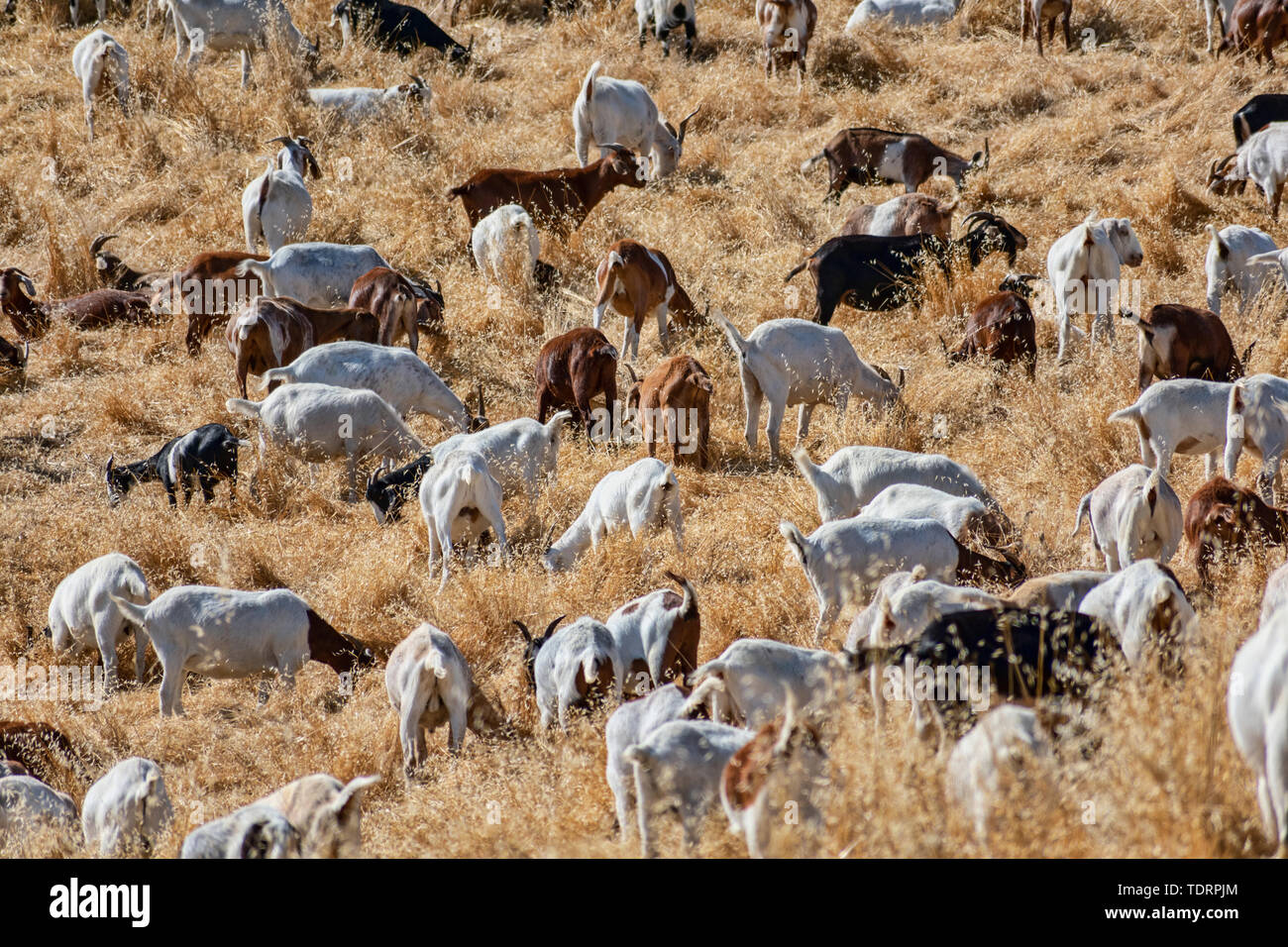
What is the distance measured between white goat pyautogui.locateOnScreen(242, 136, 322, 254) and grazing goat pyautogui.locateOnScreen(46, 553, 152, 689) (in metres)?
5.85

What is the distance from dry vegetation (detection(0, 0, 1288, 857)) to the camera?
15.9ft

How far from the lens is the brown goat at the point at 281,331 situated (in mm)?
10250

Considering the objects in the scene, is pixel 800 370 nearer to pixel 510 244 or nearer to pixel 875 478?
pixel 875 478

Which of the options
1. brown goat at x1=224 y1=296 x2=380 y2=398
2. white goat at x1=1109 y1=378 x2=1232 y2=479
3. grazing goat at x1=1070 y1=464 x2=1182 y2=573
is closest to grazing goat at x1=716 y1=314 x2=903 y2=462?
white goat at x1=1109 y1=378 x2=1232 y2=479

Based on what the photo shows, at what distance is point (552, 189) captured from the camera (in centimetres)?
1302

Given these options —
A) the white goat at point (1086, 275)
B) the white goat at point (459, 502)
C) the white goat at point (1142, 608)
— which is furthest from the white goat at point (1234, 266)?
the white goat at point (459, 502)

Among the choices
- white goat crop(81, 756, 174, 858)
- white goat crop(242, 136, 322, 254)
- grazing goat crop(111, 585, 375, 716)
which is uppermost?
white goat crop(242, 136, 322, 254)

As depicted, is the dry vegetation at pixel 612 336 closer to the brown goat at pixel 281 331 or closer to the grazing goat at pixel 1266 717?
the grazing goat at pixel 1266 717

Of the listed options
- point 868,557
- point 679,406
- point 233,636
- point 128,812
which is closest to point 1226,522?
point 868,557

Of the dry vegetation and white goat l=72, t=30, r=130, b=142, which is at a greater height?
white goat l=72, t=30, r=130, b=142

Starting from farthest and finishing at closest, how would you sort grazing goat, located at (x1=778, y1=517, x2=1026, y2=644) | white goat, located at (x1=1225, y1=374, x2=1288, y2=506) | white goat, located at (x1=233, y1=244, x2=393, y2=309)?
white goat, located at (x1=233, y1=244, x2=393, y2=309) → white goat, located at (x1=1225, y1=374, x2=1288, y2=506) → grazing goat, located at (x1=778, y1=517, x2=1026, y2=644)

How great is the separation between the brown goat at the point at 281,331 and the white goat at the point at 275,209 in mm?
2421

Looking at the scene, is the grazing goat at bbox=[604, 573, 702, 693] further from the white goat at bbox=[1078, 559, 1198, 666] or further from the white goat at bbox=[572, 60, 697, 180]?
the white goat at bbox=[572, 60, 697, 180]

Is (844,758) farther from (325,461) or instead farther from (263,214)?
(263,214)
